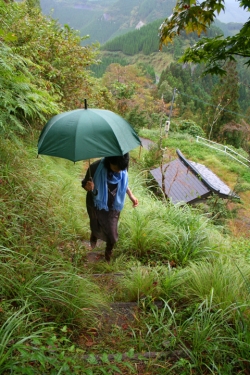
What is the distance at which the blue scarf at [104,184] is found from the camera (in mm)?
3119

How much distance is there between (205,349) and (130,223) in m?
2.08

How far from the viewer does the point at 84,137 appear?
2.55 metres

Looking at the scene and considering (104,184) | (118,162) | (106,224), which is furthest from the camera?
(106,224)

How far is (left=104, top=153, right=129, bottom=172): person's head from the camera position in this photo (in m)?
2.90

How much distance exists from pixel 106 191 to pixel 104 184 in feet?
0.28

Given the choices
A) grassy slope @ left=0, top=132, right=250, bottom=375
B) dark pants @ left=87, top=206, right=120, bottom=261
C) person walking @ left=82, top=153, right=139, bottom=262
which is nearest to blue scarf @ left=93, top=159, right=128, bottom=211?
person walking @ left=82, top=153, right=139, bottom=262

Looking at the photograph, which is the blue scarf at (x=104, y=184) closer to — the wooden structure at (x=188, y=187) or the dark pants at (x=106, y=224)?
the dark pants at (x=106, y=224)

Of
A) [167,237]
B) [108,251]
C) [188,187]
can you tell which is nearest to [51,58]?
[188,187]

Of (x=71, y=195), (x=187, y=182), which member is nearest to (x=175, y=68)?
(x=187, y=182)

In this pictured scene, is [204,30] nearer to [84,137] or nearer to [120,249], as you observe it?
[84,137]

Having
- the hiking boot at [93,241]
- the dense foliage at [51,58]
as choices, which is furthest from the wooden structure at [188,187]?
the hiking boot at [93,241]

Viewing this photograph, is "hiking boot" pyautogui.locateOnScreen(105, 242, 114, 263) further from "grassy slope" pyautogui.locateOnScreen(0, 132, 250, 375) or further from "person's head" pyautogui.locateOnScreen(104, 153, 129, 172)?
"person's head" pyautogui.locateOnScreen(104, 153, 129, 172)

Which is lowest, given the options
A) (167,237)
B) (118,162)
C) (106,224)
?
(167,237)

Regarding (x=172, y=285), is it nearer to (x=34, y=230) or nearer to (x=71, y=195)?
(x=34, y=230)
